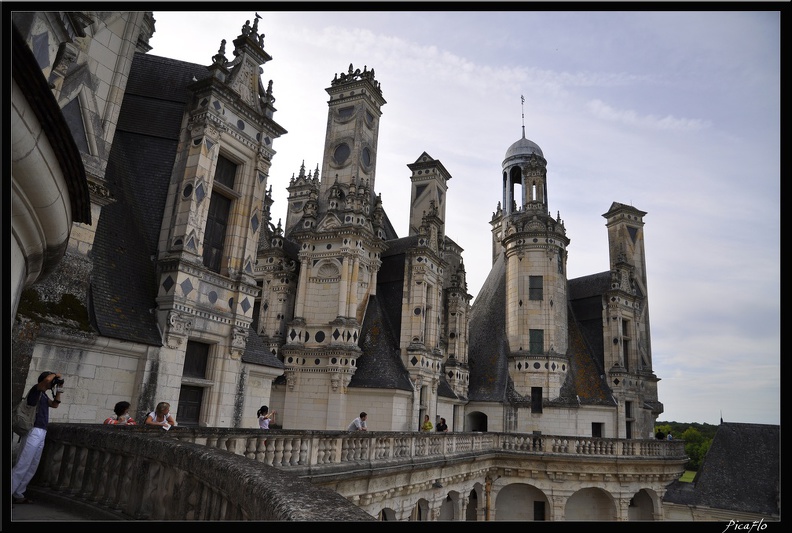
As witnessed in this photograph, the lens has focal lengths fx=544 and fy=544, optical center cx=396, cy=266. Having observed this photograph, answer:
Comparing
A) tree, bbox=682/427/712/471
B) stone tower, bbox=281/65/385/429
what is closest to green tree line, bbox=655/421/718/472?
tree, bbox=682/427/712/471

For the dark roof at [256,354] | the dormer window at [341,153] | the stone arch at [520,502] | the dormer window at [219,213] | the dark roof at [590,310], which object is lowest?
the stone arch at [520,502]

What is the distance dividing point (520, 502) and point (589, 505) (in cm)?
366

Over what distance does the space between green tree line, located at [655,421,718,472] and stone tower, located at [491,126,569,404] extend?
7758 mm

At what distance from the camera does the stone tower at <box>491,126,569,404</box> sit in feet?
109

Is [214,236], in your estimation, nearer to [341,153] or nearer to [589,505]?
[341,153]

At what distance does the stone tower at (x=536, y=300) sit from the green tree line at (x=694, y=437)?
776 cm

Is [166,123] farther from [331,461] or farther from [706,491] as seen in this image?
[706,491]

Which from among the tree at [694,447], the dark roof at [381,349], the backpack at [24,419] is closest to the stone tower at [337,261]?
the dark roof at [381,349]

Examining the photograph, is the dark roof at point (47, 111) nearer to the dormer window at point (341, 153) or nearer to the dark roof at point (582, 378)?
the dormer window at point (341, 153)

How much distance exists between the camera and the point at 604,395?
3350 centimetres

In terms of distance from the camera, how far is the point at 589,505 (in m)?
29.4

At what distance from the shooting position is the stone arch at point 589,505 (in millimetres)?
29141

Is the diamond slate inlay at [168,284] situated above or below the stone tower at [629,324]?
below

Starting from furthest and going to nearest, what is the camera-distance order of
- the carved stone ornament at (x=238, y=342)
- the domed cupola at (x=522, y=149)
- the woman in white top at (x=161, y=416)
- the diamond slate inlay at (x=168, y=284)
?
the domed cupola at (x=522, y=149) < the carved stone ornament at (x=238, y=342) < the diamond slate inlay at (x=168, y=284) < the woman in white top at (x=161, y=416)
